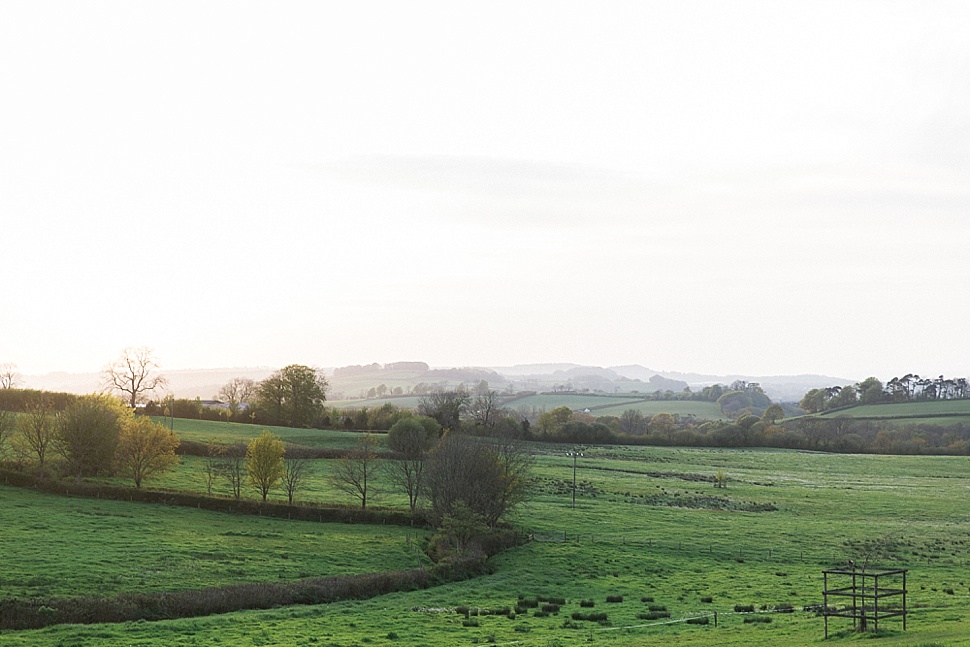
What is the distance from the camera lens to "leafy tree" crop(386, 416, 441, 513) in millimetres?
79000

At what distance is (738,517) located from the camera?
86438 mm

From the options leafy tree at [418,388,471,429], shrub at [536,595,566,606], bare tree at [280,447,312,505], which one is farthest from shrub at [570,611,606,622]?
leafy tree at [418,388,471,429]

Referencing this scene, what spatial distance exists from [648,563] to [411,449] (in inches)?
1625

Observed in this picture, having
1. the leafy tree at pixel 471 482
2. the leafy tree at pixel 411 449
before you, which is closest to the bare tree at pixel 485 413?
the leafy tree at pixel 411 449

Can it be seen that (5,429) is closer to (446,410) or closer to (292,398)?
(292,398)

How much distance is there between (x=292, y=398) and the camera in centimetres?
15188

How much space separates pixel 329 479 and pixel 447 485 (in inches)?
858

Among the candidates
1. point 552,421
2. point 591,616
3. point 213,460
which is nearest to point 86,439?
point 213,460

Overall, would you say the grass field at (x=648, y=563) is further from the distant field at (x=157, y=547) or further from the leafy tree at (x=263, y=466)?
the leafy tree at (x=263, y=466)

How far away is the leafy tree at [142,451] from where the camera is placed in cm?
7888

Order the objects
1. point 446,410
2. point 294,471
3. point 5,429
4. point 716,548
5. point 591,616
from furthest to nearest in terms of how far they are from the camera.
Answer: point 446,410 < point 5,429 < point 294,471 < point 716,548 < point 591,616

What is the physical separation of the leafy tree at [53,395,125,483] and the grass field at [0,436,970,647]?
7.50 metres

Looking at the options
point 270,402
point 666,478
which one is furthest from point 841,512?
point 270,402

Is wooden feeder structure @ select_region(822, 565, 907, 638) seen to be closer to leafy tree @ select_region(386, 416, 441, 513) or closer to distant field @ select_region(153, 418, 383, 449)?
leafy tree @ select_region(386, 416, 441, 513)
